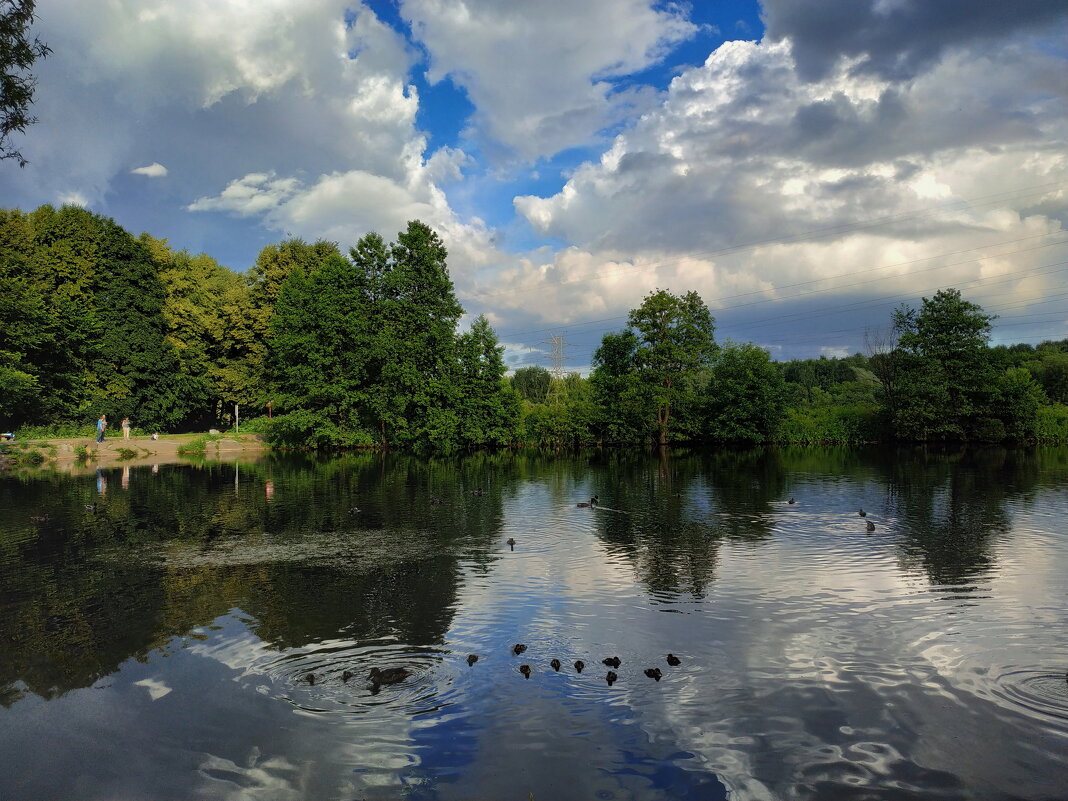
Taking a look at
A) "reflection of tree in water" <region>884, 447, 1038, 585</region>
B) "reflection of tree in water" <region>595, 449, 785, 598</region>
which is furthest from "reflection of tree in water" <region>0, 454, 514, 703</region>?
"reflection of tree in water" <region>884, 447, 1038, 585</region>

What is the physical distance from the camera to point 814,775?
22.6 ft

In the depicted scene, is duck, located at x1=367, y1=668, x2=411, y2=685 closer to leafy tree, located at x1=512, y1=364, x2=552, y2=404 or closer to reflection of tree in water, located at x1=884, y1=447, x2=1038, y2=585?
reflection of tree in water, located at x1=884, y1=447, x2=1038, y2=585

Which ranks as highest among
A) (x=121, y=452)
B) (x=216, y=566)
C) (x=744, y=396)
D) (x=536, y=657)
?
(x=744, y=396)

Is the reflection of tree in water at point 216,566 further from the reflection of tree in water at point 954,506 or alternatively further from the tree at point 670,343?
the tree at point 670,343

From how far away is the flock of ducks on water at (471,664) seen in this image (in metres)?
9.00

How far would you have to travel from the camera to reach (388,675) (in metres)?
9.18

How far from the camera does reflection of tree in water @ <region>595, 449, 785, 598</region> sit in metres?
15.2

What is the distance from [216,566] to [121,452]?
37.5 metres

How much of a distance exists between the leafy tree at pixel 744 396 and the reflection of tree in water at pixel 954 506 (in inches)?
726

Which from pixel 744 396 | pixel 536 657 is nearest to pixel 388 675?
pixel 536 657

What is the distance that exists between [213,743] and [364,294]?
51.4 metres

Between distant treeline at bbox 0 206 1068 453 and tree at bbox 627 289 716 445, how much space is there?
182 mm

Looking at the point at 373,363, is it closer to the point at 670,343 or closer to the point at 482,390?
the point at 482,390

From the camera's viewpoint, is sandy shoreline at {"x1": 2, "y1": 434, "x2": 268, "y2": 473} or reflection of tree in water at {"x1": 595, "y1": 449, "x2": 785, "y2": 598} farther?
sandy shoreline at {"x1": 2, "y1": 434, "x2": 268, "y2": 473}
